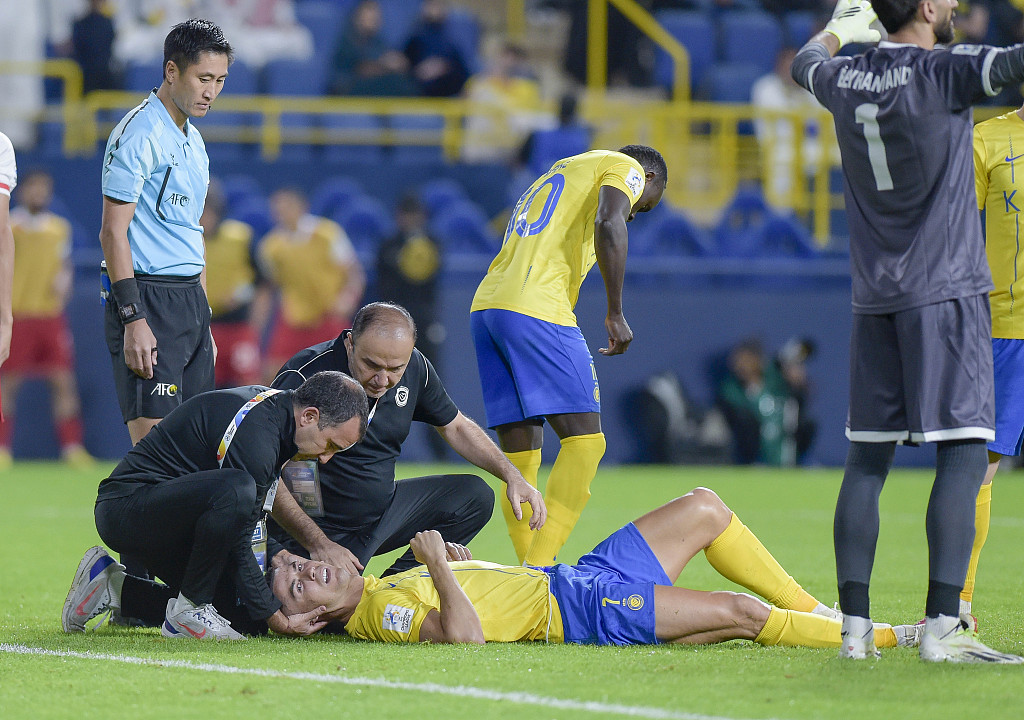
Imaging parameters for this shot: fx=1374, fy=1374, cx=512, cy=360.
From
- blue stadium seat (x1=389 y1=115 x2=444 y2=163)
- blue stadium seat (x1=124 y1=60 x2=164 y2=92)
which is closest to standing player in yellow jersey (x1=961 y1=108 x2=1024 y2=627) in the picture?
blue stadium seat (x1=389 y1=115 x2=444 y2=163)

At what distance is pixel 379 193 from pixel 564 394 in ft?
32.2

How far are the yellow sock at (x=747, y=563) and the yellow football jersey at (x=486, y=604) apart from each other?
0.62 metres

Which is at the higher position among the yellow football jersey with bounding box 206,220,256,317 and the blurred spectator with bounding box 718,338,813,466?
the yellow football jersey with bounding box 206,220,256,317

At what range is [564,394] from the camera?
20.0ft

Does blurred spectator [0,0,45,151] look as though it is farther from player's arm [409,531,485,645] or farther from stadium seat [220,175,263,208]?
player's arm [409,531,485,645]

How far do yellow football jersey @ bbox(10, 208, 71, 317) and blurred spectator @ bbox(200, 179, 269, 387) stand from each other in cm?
136

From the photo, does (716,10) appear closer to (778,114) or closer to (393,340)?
(778,114)

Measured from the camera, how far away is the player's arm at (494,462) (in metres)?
5.23

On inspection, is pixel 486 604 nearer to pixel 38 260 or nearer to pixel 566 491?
pixel 566 491

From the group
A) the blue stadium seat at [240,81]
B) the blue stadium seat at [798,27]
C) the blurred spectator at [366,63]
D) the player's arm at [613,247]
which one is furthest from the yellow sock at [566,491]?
the blue stadium seat at [798,27]

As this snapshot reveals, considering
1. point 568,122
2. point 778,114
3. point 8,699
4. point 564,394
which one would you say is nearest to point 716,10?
point 778,114

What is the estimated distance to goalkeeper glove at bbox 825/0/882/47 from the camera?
481cm

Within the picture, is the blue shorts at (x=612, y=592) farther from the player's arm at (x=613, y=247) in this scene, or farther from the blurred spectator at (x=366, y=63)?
the blurred spectator at (x=366, y=63)

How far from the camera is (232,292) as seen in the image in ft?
43.4
